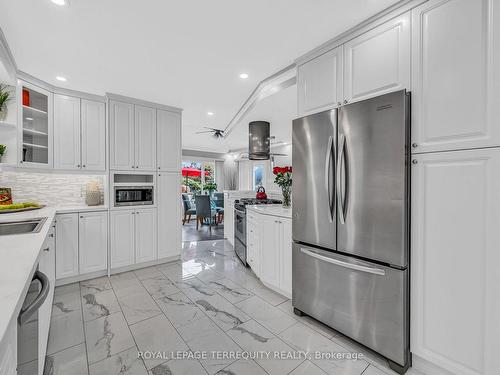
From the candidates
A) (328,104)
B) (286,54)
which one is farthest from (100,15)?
(328,104)

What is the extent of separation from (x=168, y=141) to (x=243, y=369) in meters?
3.13

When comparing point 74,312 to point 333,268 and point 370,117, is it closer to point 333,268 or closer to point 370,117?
point 333,268

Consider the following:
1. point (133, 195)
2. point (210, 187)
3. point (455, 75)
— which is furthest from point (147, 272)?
point (210, 187)

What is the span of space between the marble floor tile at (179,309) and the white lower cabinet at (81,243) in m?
1.25

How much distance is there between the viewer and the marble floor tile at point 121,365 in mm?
1583

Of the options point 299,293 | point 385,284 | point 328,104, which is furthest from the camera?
point 299,293

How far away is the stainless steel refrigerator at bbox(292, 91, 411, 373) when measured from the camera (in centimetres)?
155

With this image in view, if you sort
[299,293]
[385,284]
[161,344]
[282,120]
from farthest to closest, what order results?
[282,120] → [299,293] → [161,344] → [385,284]

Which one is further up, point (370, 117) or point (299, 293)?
point (370, 117)

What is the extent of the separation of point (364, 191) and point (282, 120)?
9.28 feet

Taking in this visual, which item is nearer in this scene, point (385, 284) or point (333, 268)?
point (385, 284)

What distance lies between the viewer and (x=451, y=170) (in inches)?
55.4

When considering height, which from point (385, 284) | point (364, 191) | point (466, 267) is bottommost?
point (385, 284)

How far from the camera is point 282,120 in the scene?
13.9ft
